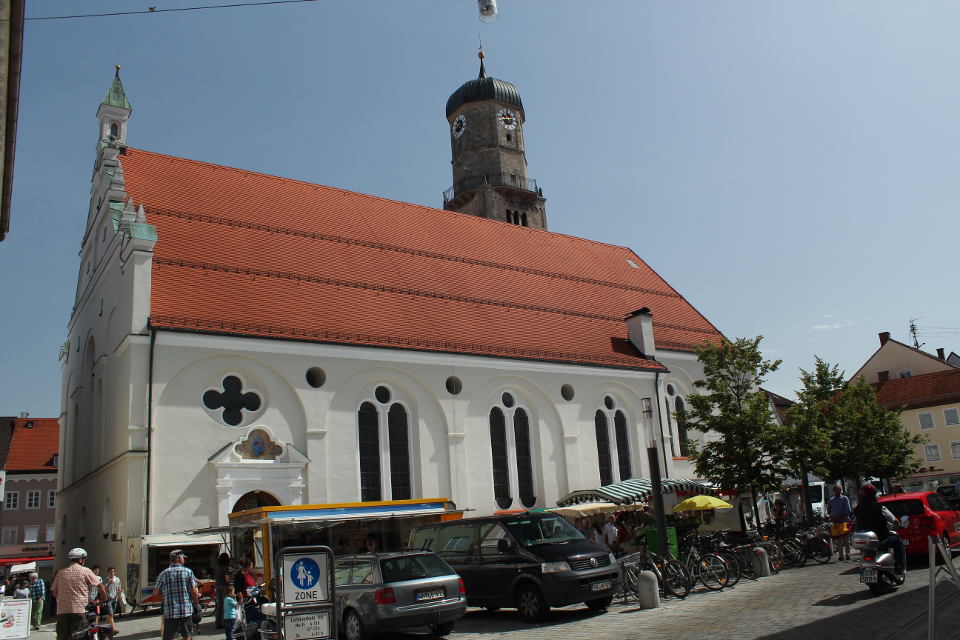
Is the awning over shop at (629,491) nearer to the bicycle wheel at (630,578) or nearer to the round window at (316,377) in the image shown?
the round window at (316,377)

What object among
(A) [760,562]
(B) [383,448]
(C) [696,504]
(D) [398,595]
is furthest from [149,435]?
(A) [760,562]

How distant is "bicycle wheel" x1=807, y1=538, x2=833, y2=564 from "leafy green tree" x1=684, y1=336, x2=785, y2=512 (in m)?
4.46

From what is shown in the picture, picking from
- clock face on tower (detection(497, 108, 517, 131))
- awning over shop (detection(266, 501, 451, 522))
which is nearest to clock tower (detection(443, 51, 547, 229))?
clock face on tower (detection(497, 108, 517, 131))

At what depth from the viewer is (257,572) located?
17.0 m

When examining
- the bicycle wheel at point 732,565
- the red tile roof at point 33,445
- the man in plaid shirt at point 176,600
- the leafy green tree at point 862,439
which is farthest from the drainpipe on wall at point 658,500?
the red tile roof at point 33,445

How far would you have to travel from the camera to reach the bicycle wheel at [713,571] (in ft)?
49.5

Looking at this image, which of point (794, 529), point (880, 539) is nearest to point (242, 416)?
point (794, 529)

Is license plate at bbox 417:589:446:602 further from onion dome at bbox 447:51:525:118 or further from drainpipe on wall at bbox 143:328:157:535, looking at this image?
onion dome at bbox 447:51:525:118

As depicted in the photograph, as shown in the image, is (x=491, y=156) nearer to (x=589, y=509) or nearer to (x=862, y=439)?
(x=862, y=439)

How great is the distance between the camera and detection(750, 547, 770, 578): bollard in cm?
1636

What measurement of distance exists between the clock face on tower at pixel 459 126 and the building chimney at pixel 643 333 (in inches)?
852

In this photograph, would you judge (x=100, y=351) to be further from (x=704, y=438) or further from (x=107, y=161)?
(x=704, y=438)

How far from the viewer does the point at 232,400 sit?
2136cm

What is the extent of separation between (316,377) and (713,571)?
1225 cm
